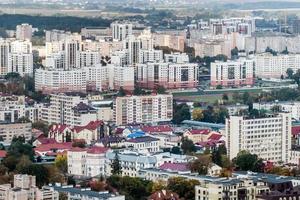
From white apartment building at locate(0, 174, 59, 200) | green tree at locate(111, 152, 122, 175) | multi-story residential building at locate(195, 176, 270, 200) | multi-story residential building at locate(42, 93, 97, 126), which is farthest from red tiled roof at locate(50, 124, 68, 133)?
multi-story residential building at locate(195, 176, 270, 200)

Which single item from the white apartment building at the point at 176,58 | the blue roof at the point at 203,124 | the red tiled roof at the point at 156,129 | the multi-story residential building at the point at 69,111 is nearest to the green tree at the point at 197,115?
the blue roof at the point at 203,124

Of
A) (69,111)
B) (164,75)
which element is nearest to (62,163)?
(69,111)

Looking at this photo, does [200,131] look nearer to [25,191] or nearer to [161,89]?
[161,89]

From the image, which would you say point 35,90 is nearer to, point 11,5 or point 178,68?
point 178,68

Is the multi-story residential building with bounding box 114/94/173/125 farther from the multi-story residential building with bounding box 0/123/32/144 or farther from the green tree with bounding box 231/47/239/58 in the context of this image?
the green tree with bounding box 231/47/239/58

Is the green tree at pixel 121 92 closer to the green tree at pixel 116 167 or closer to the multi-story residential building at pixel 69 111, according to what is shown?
the multi-story residential building at pixel 69 111

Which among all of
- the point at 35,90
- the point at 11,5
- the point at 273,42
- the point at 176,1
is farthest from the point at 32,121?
the point at 176,1
